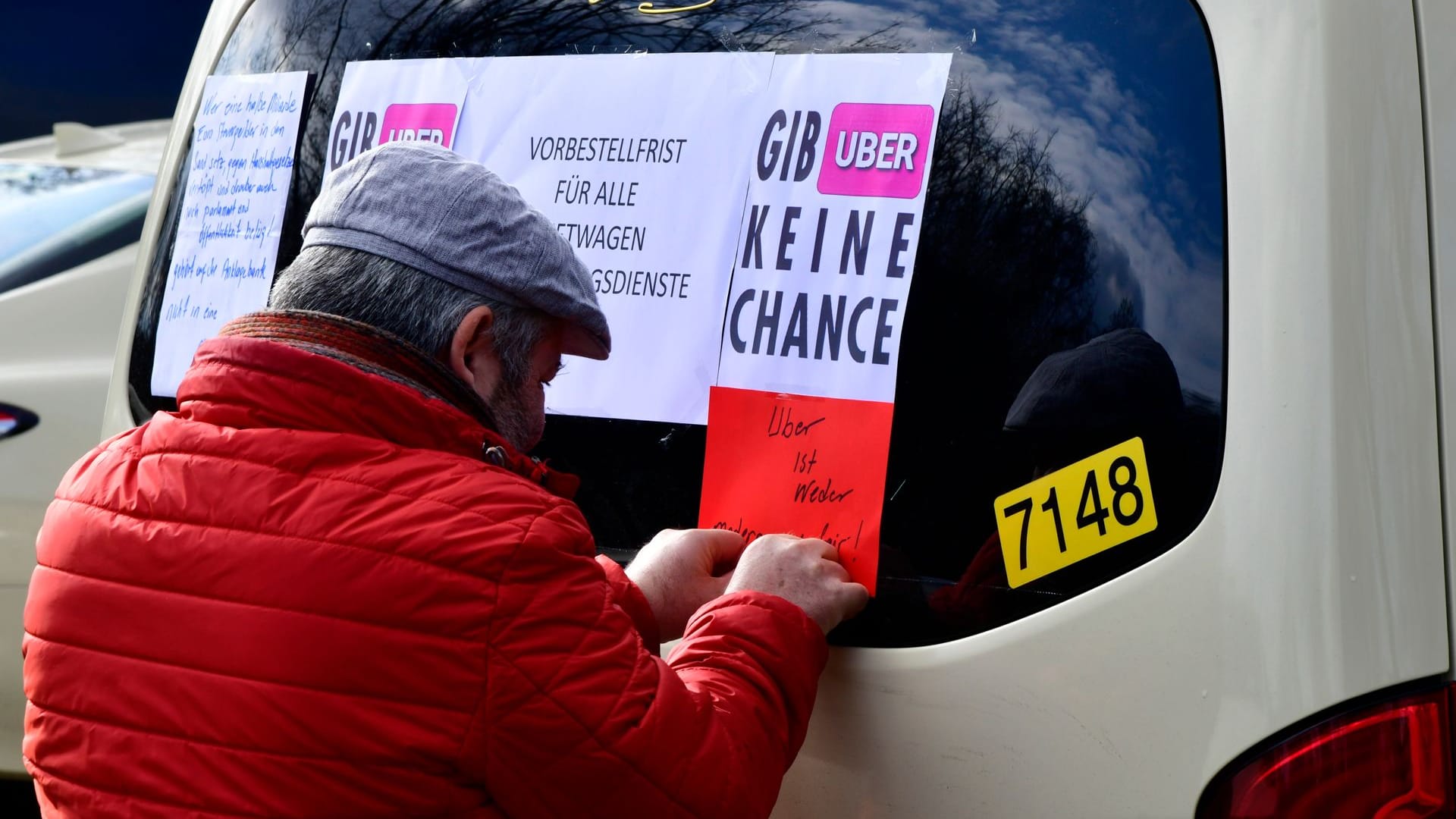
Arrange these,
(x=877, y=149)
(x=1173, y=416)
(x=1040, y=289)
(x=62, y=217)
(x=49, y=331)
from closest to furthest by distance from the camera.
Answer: (x=1173, y=416)
(x=1040, y=289)
(x=877, y=149)
(x=49, y=331)
(x=62, y=217)

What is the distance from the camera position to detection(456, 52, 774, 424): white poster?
5.87 ft

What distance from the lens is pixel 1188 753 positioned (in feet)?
4.62

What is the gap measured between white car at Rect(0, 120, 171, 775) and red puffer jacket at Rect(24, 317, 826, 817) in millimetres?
2075

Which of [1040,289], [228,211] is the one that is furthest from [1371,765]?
[228,211]

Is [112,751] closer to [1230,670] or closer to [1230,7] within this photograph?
[1230,670]

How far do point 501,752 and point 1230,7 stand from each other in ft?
3.43

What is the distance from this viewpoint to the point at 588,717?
1344mm

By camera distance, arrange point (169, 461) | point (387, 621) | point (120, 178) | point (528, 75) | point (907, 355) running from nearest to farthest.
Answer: point (387, 621), point (169, 461), point (907, 355), point (528, 75), point (120, 178)

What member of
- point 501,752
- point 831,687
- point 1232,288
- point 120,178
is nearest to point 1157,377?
point 1232,288

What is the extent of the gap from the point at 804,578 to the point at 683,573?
6.8 inches

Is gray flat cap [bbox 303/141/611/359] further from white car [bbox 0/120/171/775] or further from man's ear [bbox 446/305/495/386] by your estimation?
white car [bbox 0/120/171/775]

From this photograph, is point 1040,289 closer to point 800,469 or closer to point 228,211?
point 800,469

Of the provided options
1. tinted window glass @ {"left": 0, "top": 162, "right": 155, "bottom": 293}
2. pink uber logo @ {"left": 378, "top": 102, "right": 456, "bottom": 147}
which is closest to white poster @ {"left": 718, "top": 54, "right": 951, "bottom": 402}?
pink uber logo @ {"left": 378, "top": 102, "right": 456, "bottom": 147}

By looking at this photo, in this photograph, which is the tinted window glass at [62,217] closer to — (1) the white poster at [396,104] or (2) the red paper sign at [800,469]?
(1) the white poster at [396,104]
